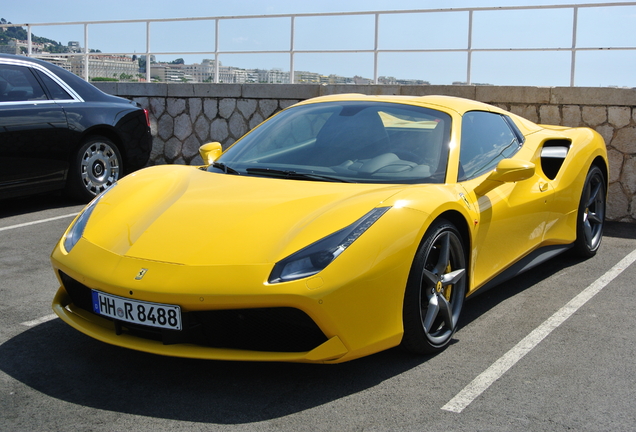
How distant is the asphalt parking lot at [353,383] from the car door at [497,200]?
1.21 feet

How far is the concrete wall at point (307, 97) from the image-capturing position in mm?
7328

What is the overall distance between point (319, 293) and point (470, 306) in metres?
1.77

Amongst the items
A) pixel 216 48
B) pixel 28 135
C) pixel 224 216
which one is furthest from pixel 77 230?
pixel 216 48

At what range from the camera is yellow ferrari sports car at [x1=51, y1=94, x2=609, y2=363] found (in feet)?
9.16

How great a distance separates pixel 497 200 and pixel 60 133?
4757 millimetres

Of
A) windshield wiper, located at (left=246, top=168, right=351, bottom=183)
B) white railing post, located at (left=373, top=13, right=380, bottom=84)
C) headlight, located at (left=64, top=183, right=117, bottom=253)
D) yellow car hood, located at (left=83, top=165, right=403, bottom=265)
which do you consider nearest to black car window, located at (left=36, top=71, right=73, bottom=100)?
yellow car hood, located at (left=83, top=165, right=403, bottom=265)

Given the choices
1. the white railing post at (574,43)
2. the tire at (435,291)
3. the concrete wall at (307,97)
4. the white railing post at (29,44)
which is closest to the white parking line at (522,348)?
the tire at (435,291)

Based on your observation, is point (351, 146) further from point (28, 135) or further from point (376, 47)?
point (376, 47)

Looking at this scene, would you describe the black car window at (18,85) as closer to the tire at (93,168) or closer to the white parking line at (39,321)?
the tire at (93,168)

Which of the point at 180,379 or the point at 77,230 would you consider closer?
the point at 180,379

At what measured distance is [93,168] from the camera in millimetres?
7441

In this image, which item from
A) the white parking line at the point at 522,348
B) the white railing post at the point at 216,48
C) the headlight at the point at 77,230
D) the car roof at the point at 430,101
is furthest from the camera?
the white railing post at the point at 216,48

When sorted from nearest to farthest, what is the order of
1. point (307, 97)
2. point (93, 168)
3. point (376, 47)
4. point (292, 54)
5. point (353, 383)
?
point (353, 383), point (93, 168), point (307, 97), point (376, 47), point (292, 54)

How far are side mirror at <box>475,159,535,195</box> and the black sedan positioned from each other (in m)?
4.62
